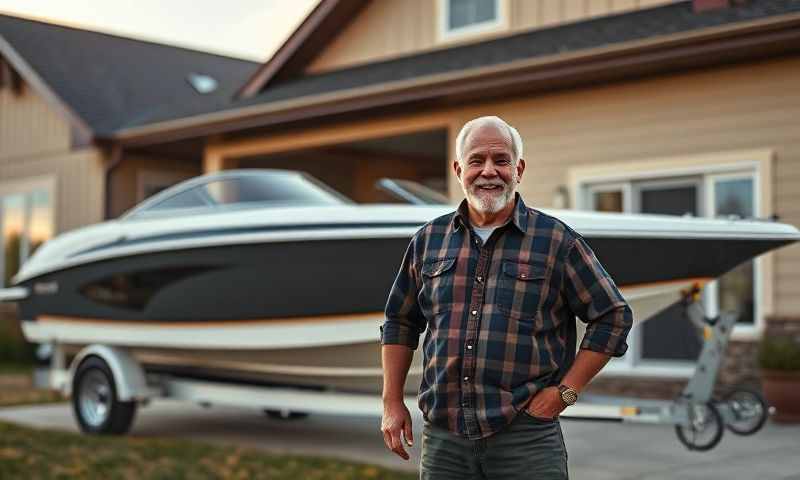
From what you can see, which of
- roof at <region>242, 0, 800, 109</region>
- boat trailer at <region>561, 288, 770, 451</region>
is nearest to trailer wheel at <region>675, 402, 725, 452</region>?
boat trailer at <region>561, 288, 770, 451</region>

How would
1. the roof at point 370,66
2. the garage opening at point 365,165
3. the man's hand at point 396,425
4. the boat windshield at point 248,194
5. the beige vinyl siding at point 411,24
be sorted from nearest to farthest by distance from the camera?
1. the man's hand at point 396,425
2. the boat windshield at point 248,194
3. the roof at point 370,66
4. the beige vinyl siding at point 411,24
5. the garage opening at point 365,165

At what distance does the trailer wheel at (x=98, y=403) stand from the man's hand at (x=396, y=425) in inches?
230

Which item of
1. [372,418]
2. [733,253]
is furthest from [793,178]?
[372,418]

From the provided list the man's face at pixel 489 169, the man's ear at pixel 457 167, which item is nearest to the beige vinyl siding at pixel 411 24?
the man's ear at pixel 457 167

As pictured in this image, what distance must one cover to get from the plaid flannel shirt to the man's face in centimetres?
8

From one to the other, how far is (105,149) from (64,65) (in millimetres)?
2816

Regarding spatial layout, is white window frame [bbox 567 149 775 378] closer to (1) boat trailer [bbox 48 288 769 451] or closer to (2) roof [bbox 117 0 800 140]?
(2) roof [bbox 117 0 800 140]

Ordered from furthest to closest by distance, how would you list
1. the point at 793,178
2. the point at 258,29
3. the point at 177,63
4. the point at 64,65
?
the point at 258,29, the point at 177,63, the point at 64,65, the point at 793,178

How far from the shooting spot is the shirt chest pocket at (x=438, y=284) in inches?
118

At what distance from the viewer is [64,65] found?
57.8 ft

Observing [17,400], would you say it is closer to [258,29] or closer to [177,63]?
[177,63]

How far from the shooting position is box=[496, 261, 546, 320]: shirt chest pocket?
2.91 meters

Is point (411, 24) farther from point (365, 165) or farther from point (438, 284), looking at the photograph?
point (438, 284)

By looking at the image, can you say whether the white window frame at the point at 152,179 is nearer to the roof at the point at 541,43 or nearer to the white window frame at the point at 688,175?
the roof at the point at 541,43
